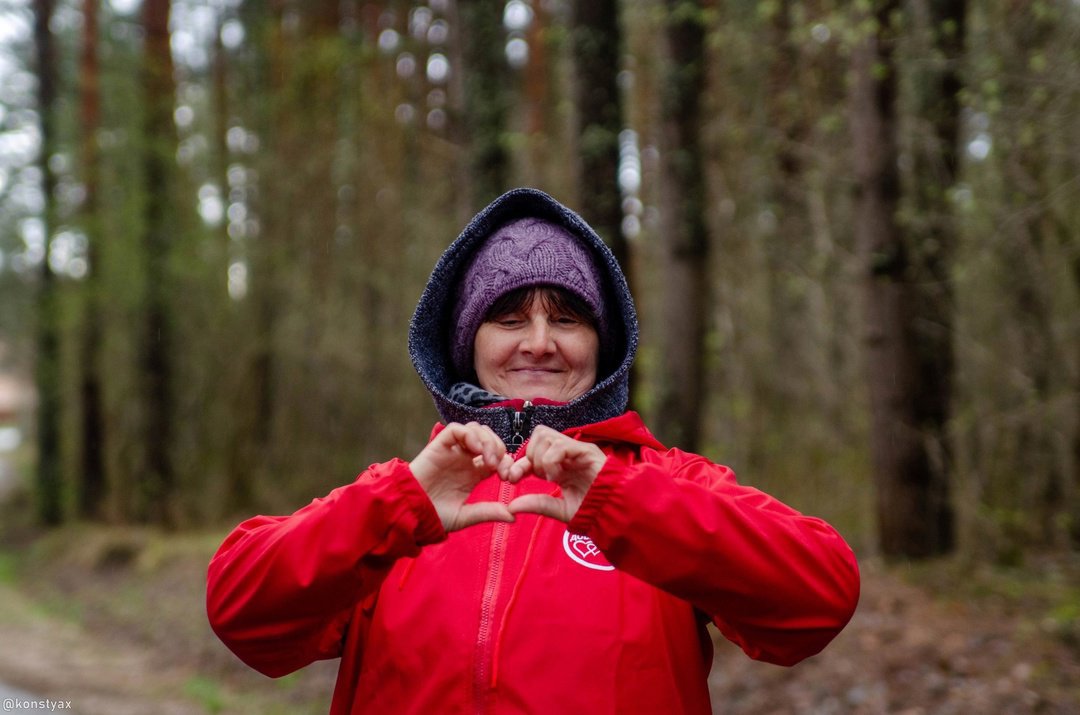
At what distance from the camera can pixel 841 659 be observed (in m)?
6.32

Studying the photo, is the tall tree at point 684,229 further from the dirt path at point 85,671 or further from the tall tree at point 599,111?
the dirt path at point 85,671

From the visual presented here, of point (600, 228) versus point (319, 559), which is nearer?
point (319, 559)

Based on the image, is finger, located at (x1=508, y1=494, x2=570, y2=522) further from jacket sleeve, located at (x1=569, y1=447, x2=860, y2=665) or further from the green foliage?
the green foliage

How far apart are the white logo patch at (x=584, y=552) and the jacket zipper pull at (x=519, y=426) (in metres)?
0.26

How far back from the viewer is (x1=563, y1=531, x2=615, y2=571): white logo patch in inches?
81.8

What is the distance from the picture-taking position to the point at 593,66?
585 cm

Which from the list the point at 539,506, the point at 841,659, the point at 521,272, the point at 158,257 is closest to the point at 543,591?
the point at 539,506

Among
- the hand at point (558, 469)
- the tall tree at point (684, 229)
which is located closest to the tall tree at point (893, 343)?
the tall tree at point (684, 229)

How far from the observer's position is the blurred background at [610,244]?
7.11m

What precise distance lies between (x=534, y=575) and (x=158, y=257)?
14.1m

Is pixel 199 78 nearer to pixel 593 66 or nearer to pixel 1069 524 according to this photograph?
pixel 593 66

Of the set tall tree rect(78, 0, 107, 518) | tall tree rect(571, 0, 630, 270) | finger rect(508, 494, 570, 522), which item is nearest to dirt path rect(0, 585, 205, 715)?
tall tree rect(571, 0, 630, 270)

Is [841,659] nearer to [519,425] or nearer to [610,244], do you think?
[610,244]

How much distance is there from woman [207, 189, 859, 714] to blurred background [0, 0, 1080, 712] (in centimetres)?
376
